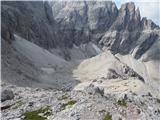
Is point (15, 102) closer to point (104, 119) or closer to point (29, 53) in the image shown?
point (104, 119)

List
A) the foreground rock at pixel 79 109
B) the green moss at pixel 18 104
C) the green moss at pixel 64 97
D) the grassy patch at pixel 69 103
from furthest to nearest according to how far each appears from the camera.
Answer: the green moss at pixel 64 97 < the green moss at pixel 18 104 < the grassy patch at pixel 69 103 < the foreground rock at pixel 79 109

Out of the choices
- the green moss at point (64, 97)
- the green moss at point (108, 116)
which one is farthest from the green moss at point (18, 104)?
the green moss at point (108, 116)

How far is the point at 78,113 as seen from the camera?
42156 mm

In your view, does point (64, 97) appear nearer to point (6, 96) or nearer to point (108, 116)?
point (108, 116)

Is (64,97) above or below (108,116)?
above

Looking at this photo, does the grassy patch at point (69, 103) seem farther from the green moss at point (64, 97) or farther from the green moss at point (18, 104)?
the green moss at point (18, 104)

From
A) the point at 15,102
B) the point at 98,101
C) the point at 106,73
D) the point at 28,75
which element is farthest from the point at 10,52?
the point at 98,101

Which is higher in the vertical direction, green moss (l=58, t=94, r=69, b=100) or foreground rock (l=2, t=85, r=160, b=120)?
green moss (l=58, t=94, r=69, b=100)

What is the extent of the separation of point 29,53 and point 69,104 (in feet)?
501

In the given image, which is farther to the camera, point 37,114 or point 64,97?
point 64,97

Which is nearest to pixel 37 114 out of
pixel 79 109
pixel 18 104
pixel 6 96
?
pixel 79 109

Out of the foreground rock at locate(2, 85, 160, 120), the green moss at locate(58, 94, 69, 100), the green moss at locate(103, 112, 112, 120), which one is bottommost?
the green moss at locate(103, 112, 112, 120)

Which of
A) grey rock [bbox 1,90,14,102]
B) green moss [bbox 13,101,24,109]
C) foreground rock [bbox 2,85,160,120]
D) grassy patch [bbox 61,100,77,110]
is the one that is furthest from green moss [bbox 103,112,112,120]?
grey rock [bbox 1,90,14,102]

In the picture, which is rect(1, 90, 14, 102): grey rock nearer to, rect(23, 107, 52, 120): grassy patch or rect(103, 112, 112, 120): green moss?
rect(23, 107, 52, 120): grassy patch
